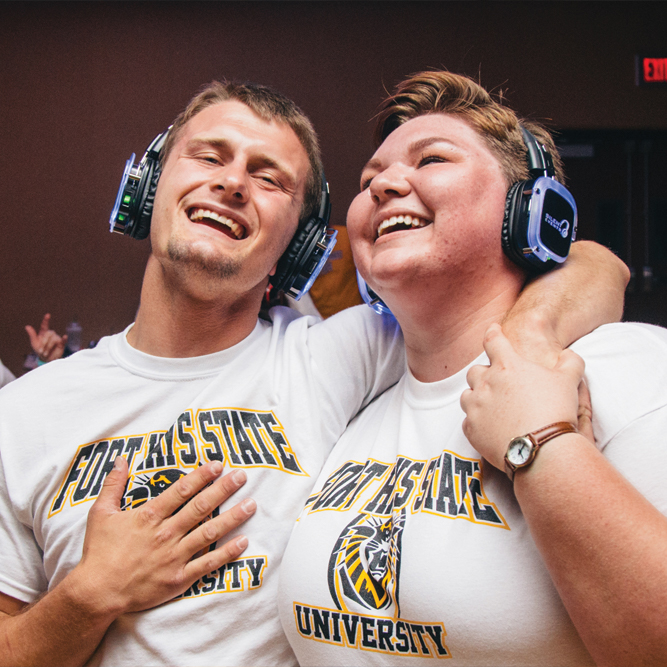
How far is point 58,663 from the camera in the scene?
1023 millimetres

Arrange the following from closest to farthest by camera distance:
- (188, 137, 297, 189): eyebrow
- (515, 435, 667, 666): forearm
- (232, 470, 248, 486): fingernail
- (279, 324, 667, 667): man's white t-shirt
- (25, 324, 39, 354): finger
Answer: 1. (515, 435, 667, 666): forearm
2. (279, 324, 667, 667): man's white t-shirt
3. (232, 470, 248, 486): fingernail
4. (188, 137, 297, 189): eyebrow
5. (25, 324, 39, 354): finger

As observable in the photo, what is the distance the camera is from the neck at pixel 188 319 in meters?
1.37

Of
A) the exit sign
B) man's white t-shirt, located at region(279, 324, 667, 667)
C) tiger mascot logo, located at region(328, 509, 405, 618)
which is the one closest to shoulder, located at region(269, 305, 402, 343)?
man's white t-shirt, located at region(279, 324, 667, 667)

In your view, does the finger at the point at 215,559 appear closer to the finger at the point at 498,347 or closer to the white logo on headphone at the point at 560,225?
the finger at the point at 498,347

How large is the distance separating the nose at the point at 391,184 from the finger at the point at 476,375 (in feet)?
1.52

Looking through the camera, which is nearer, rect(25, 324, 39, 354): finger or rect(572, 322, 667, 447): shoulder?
rect(572, 322, 667, 447): shoulder

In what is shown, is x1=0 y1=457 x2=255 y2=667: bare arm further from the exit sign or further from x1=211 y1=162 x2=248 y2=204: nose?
the exit sign

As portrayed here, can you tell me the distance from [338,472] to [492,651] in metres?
0.48

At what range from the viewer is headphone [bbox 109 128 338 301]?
4.81 feet

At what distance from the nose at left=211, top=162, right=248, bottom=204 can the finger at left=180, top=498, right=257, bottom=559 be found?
0.79 meters

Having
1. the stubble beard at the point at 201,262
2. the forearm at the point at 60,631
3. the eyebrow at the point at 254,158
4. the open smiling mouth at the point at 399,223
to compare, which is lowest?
the forearm at the point at 60,631

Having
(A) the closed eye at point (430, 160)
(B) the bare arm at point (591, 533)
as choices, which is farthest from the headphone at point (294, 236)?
(B) the bare arm at point (591, 533)

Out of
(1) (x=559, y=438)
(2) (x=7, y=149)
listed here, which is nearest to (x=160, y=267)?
(1) (x=559, y=438)

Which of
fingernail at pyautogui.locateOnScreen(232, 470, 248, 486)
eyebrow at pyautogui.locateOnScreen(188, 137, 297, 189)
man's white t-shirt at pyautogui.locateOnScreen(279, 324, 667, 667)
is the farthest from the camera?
eyebrow at pyautogui.locateOnScreen(188, 137, 297, 189)
